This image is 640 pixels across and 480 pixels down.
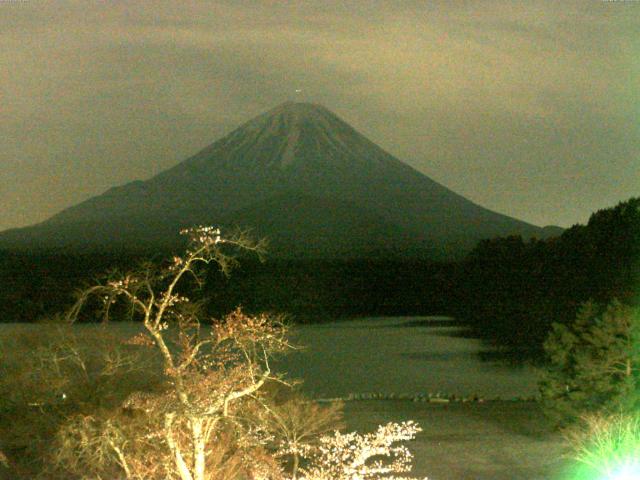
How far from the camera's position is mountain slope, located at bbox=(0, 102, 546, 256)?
77.2m

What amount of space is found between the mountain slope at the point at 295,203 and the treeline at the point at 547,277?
79.9 feet

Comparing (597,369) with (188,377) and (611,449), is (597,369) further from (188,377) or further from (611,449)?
(188,377)

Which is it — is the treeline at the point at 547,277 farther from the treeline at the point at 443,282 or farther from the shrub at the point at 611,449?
the shrub at the point at 611,449

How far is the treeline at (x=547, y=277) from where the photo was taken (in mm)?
35750

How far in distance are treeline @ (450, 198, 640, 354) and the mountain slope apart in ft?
79.9

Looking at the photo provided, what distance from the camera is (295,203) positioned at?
3300 inches

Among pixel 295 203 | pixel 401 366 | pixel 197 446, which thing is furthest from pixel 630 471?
pixel 295 203

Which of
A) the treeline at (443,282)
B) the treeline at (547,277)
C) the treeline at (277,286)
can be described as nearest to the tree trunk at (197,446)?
the treeline at (443,282)

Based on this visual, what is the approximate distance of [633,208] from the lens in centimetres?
3553

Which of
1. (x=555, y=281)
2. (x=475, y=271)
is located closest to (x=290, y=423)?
(x=555, y=281)

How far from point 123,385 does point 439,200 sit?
77.4 m

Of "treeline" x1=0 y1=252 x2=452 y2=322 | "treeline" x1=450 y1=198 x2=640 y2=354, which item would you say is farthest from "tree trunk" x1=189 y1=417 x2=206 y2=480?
"treeline" x1=0 y1=252 x2=452 y2=322

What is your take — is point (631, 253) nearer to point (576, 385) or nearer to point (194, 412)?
point (576, 385)

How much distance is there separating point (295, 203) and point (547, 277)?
43163 millimetres
